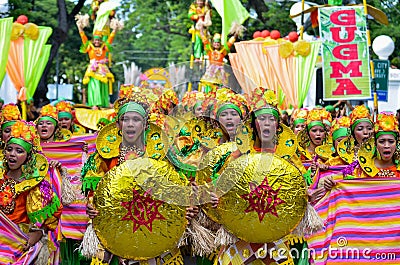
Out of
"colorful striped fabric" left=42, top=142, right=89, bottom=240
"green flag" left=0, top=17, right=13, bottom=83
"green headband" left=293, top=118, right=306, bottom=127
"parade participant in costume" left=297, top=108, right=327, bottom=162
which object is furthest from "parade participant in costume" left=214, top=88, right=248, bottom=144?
"green flag" left=0, top=17, right=13, bottom=83

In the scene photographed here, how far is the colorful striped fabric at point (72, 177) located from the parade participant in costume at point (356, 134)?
7.69 feet

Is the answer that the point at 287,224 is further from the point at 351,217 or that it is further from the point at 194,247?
the point at 351,217

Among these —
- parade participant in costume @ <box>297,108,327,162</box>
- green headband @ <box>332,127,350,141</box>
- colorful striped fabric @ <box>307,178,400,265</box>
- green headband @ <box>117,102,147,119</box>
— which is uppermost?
green headband @ <box>117,102,147,119</box>

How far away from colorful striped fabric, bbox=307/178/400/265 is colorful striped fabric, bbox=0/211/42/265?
2.38m

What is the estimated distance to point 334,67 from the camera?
13.3 meters

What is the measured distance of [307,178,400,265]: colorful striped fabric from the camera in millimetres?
6729

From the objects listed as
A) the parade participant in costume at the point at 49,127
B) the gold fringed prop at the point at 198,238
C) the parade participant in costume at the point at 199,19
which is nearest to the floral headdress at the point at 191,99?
the gold fringed prop at the point at 198,238

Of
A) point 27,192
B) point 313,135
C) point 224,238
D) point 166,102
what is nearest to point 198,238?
point 224,238

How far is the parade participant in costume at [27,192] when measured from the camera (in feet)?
19.0

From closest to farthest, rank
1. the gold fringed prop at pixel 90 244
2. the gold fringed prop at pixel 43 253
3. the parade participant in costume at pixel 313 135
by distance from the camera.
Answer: the gold fringed prop at pixel 90 244, the gold fringed prop at pixel 43 253, the parade participant in costume at pixel 313 135

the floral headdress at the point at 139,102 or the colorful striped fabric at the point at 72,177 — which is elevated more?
the floral headdress at the point at 139,102

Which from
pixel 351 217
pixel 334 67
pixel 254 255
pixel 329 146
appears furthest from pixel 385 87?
pixel 254 255

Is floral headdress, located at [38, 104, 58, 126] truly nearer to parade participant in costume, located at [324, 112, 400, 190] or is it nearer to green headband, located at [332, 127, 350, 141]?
green headband, located at [332, 127, 350, 141]

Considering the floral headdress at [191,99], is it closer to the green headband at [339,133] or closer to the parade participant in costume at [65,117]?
the green headband at [339,133]
